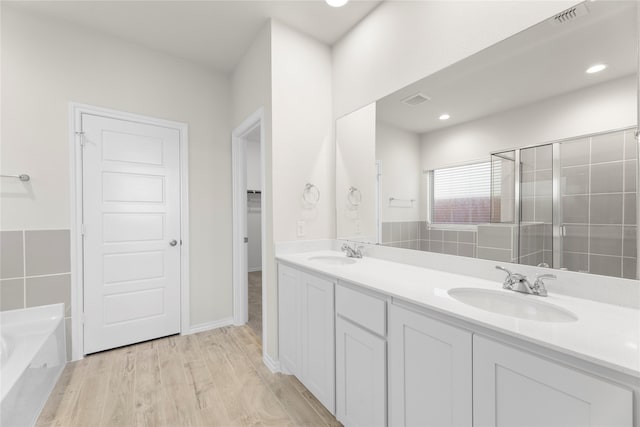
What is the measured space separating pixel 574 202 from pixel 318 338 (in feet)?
4.70

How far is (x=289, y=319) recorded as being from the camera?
1.91m

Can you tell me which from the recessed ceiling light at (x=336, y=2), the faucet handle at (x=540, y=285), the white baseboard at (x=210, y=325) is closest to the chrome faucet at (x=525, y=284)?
the faucet handle at (x=540, y=285)

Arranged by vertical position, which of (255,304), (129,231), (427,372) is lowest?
(255,304)

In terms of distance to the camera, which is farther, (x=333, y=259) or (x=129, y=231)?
(x=129, y=231)

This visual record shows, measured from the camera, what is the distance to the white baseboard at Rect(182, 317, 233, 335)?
2715 mm

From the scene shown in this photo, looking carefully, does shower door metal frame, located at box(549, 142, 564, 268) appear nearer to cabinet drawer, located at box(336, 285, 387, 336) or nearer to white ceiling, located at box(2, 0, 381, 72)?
cabinet drawer, located at box(336, 285, 387, 336)

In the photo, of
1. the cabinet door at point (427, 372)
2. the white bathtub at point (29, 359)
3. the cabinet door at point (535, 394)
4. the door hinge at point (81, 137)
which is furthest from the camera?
the door hinge at point (81, 137)

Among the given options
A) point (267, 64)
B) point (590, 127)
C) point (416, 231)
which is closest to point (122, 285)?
→ point (267, 64)

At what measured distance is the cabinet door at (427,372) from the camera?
36.3 inches

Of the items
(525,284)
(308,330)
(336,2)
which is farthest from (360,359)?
(336,2)

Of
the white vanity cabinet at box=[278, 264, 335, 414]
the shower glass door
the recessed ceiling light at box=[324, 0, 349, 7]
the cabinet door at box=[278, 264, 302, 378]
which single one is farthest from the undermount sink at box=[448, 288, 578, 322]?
the recessed ceiling light at box=[324, 0, 349, 7]

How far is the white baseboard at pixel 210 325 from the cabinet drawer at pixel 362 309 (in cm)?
191

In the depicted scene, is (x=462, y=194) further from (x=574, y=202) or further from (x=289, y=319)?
(x=289, y=319)

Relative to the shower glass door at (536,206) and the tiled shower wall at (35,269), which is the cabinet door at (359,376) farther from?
the tiled shower wall at (35,269)
